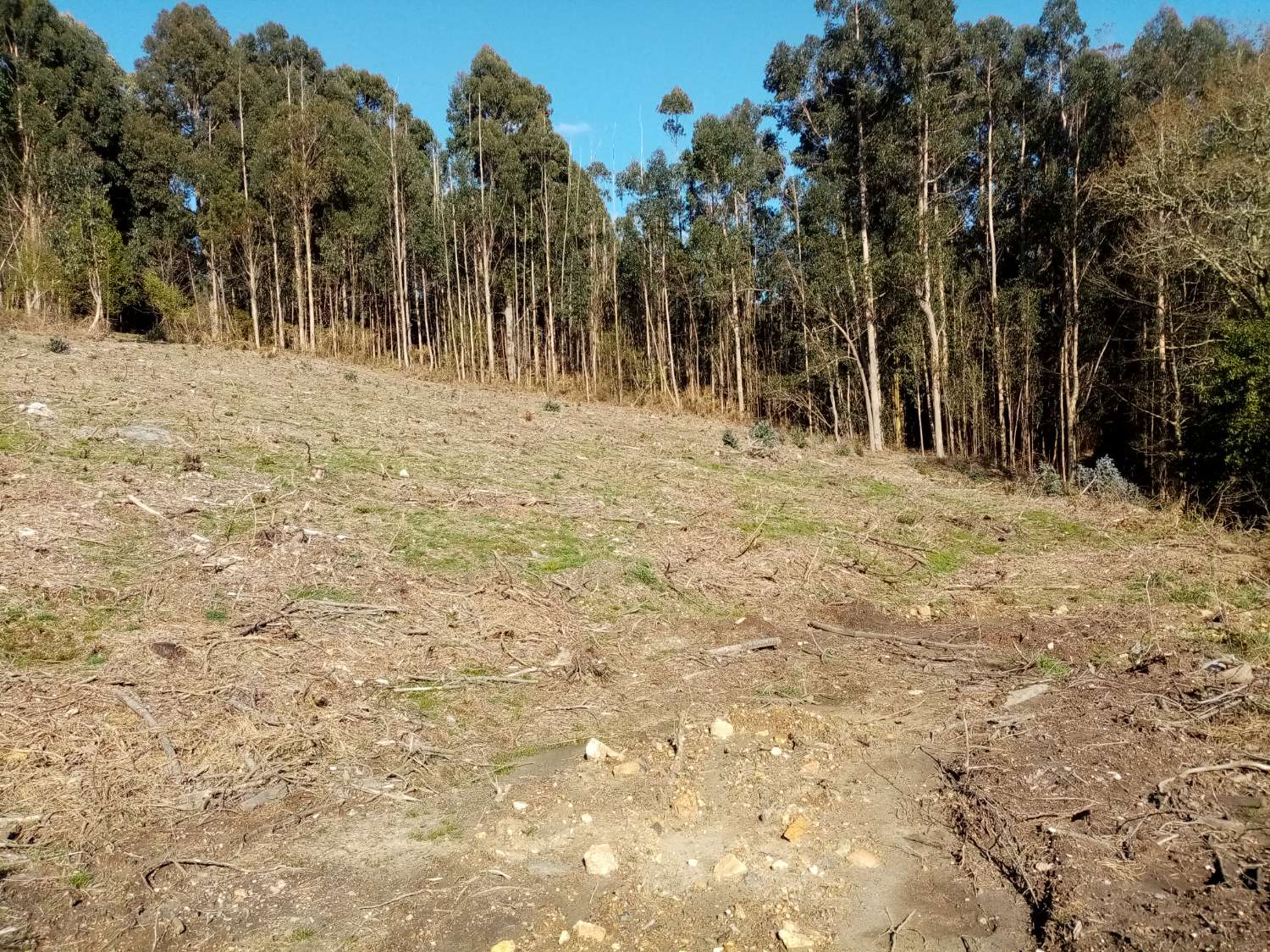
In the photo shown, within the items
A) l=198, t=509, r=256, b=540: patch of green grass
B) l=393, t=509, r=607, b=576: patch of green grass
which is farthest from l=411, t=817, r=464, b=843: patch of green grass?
l=198, t=509, r=256, b=540: patch of green grass

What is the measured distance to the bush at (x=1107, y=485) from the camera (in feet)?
42.6

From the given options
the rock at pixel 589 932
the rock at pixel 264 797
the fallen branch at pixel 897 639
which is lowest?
the rock at pixel 589 932

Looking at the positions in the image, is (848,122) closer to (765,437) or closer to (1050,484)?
(765,437)

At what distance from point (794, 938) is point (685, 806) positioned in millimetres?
976

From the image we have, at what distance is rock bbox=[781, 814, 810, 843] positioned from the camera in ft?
11.5

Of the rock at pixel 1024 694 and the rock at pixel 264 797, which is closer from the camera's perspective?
the rock at pixel 264 797

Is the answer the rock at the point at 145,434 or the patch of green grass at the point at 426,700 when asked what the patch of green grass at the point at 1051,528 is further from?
the rock at the point at 145,434

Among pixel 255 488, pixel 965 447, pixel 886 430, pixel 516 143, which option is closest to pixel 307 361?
pixel 516 143

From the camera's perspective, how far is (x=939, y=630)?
21.9ft

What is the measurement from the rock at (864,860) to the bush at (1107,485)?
10985 mm

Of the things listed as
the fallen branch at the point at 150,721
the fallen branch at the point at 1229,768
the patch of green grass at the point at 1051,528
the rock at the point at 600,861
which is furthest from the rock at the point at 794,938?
the patch of green grass at the point at 1051,528

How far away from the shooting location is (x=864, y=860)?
11.1ft

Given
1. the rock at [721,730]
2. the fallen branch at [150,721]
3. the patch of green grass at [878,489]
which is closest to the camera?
the fallen branch at [150,721]

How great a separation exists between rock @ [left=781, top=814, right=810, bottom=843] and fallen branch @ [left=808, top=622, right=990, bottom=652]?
10.0ft
